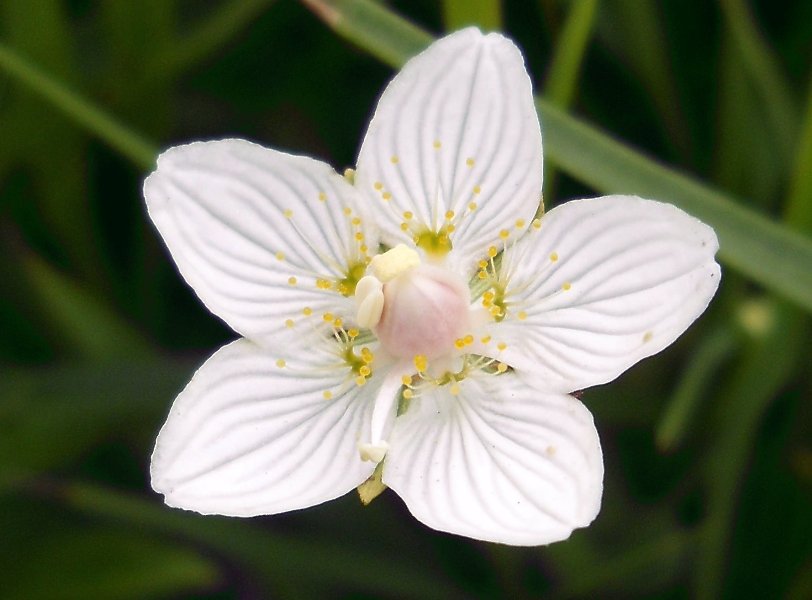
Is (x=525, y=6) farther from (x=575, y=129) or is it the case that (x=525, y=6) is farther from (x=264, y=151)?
(x=264, y=151)

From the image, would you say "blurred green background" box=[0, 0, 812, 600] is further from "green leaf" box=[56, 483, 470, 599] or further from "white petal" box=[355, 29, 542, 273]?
"white petal" box=[355, 29, 542, 273]

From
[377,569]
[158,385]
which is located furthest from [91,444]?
[377,569]

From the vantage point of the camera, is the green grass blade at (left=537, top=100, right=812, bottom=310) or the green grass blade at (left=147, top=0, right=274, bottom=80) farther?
the green grass blade at (left=147, top=0, right=274, bottom=80)

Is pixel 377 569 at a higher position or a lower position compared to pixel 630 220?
lower

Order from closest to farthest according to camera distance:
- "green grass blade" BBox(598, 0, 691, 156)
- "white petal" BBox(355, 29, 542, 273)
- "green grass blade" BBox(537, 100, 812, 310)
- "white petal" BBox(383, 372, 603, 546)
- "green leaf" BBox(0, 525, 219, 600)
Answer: "white petal" BBox(383, 372, 603, 546), "white petal" BBox(355, 29, 542, 273), "green grass blade" BBox(537, 100, 812, 310), "green leaf" BBox(0, 525, 219, 600), "green grass blade" BBox(598, 0, 691, 156)

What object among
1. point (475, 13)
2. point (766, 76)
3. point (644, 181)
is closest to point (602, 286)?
point (644, 181)

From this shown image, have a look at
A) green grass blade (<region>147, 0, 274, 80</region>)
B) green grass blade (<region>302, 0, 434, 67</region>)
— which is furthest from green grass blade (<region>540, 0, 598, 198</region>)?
green grass blade (<region>147, 0, 274, 80</region>)

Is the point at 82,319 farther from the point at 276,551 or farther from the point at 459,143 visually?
the point at 459,143
